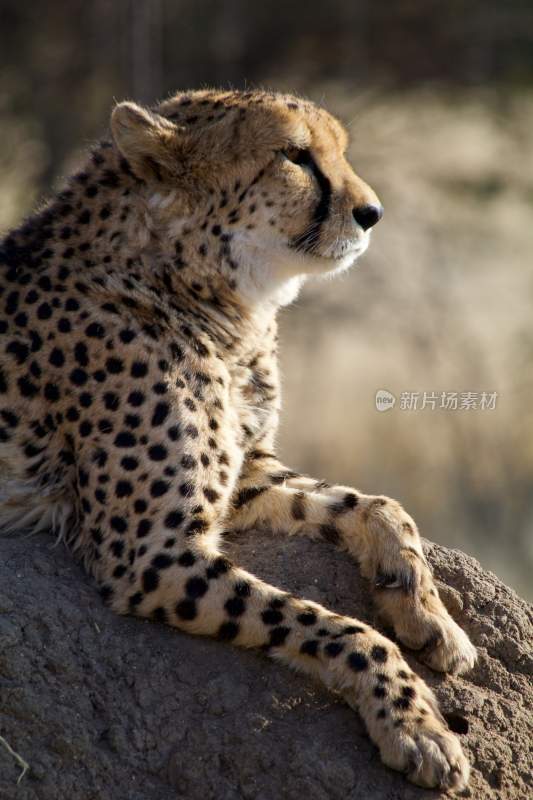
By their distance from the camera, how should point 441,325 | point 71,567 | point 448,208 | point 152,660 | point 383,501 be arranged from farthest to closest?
point 448,208
point 441,325
point 383,501
point 71,567
point 152,660

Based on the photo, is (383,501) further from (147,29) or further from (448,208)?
(147,29)

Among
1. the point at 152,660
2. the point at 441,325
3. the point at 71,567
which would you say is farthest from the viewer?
the point at 441,325

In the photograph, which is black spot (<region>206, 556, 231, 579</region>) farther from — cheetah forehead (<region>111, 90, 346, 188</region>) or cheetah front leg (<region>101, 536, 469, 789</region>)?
cheetah forehead (<region>111, 90, 346, 188</region>)

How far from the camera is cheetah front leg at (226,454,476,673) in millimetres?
3244

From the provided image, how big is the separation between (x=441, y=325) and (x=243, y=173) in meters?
5.52

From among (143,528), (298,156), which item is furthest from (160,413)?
(298,156)

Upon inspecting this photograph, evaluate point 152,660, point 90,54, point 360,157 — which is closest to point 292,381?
point 360,157

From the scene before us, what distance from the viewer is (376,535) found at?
3434mm

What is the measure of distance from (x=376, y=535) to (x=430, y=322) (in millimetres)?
5728

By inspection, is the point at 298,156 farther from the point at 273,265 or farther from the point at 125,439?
the point at 125,439

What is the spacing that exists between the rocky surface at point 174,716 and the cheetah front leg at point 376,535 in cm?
8

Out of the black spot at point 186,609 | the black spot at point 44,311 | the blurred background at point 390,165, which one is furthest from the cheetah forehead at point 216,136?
the blurred background at point 390,165

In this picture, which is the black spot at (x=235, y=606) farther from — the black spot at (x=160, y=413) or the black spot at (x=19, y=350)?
the black spot at (x=19, y=350)

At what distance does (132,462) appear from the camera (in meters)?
3.30
